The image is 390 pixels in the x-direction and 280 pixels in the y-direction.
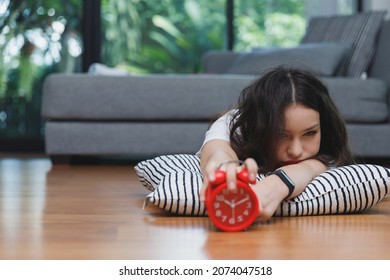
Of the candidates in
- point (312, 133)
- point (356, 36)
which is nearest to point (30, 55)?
point (356, 36)

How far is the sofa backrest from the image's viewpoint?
11.8 feet

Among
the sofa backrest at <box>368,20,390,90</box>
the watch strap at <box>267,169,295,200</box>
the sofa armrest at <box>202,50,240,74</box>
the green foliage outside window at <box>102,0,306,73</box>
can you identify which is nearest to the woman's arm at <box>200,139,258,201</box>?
the watch strap at <box>267,169,295,200</box>

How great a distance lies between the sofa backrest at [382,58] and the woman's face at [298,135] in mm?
1886

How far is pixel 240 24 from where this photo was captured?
5.07 meters

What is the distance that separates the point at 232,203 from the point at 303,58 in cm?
235

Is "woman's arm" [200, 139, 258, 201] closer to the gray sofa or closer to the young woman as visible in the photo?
the young woman

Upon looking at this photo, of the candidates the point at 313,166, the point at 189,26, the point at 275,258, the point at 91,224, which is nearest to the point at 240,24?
the point at 189,26

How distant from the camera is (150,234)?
4.70ft

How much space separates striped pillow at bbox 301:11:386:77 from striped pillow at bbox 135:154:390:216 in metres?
2.04

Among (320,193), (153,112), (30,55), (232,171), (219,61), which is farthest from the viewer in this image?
(30,55)

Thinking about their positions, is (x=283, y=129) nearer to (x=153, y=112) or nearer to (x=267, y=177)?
(x=267, y=177)

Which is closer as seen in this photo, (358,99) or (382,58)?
(358,99)
